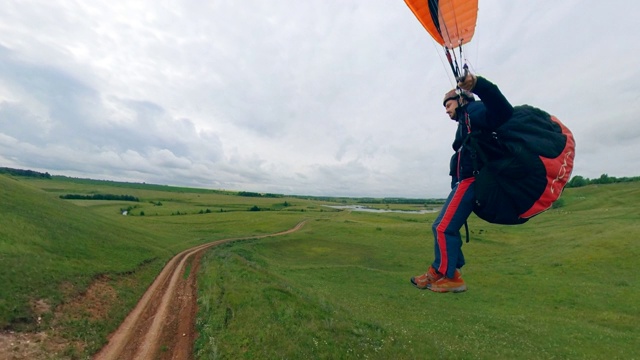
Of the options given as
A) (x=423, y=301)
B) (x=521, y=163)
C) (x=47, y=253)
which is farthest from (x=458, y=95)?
(x=47, y=253)

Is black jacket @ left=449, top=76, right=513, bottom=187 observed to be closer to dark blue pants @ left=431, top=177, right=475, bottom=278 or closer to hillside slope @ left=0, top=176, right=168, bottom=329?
dark blue pants @ left=431, top=177, right=475, bottom=278

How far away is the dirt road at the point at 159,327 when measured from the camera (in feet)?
50.2

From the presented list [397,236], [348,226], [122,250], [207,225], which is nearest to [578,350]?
[122,250]

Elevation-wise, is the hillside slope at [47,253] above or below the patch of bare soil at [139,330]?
above

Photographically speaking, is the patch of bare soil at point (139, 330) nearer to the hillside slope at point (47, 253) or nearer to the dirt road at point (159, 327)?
the dirt road at point (159, 327)

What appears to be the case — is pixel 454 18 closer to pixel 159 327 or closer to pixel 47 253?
pixel 159 327

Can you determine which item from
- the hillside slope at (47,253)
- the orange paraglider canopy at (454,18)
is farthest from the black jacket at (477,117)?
the hillside slope at (47,253)

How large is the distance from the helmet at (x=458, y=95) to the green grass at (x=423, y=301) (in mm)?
13966

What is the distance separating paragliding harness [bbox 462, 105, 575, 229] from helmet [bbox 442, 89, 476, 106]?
45 centimetres

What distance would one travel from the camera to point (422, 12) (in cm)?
383

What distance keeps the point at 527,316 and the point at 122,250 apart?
123 ft

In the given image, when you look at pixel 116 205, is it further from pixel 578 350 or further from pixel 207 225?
pixel 578 350

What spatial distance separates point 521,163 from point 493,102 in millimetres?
680

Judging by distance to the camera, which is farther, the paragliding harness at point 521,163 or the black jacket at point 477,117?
the paragliding harness at point 521,163
